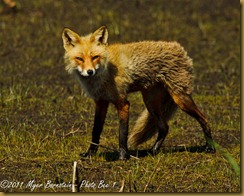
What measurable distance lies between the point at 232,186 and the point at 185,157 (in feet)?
4.21

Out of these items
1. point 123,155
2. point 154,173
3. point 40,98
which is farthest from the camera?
point 40,98

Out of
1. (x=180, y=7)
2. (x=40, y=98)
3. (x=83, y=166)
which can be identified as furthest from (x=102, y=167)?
(x=180, y=7)

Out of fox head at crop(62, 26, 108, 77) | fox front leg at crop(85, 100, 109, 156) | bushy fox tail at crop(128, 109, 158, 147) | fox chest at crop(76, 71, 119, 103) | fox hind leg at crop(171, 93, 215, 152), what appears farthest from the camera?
bushy fox tail at crop(128, 109, 158, 147)

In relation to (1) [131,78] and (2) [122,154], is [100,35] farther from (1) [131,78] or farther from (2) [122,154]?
(2) [122,154]

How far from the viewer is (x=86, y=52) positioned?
8.41 meters

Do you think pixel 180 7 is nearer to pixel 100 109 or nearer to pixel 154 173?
pixel 100 109

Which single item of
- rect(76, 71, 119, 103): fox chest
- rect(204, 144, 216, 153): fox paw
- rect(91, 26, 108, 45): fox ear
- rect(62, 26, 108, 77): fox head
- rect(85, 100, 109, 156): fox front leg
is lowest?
rect(204, 144, 216, 153): fox paw

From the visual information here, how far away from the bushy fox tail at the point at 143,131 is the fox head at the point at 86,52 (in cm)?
136

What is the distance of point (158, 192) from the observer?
7.45m

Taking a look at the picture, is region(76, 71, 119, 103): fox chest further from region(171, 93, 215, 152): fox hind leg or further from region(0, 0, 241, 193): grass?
region(171, 93, 215, 152): fox hind leg

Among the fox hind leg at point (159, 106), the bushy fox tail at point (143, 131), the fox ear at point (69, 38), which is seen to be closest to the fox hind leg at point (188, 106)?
the fox hind leg at point (159, 106)

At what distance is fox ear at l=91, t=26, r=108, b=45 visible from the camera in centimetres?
866

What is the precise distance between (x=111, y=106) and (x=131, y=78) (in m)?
2.83

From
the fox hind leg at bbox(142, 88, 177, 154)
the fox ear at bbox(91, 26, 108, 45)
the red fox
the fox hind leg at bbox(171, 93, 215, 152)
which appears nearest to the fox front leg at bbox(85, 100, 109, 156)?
the red fox
